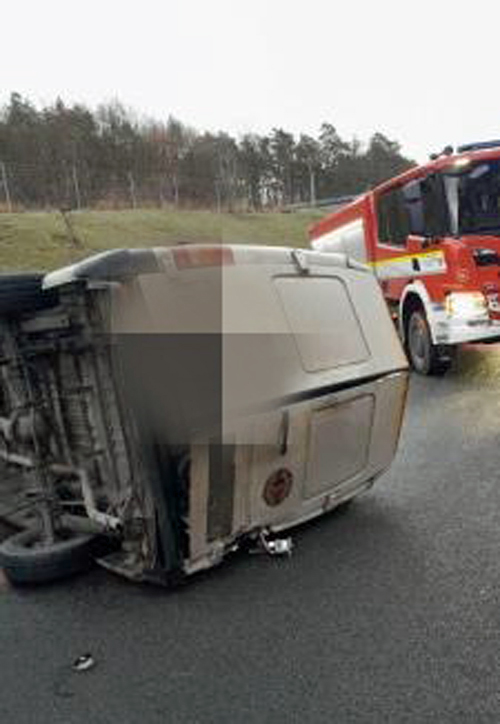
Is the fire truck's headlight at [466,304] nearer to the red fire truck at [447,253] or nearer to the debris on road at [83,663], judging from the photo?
the red fire truck at [447,253]

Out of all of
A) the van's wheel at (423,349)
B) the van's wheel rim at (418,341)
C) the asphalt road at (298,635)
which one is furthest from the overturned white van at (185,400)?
the van's wheel rim at (418,341)

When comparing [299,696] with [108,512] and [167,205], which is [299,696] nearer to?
[108,512]

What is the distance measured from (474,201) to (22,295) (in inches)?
235

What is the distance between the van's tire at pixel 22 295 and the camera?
10.9 feet

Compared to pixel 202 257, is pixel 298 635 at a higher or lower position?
lower

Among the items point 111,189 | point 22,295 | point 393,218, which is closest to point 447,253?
point 393,218

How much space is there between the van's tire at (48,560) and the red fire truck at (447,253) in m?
5.51

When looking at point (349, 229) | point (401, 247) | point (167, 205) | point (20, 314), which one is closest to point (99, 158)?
point (167, 205)

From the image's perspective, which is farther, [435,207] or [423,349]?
[423,349]

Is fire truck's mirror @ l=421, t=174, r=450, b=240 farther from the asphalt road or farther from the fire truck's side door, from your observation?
the asphalt road

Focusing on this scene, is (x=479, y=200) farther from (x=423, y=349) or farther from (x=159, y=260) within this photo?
(x=159, y=260)

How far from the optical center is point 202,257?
3152 millimetres

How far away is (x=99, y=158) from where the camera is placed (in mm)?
47000

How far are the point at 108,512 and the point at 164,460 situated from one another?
1.69 ft
